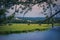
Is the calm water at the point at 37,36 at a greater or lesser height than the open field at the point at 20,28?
lesser

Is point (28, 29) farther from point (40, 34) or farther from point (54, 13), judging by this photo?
point (54, 13)

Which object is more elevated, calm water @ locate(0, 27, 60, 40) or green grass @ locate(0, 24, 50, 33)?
green grass @ locate(0, 24, 50, 33)

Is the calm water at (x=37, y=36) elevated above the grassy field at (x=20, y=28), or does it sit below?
below

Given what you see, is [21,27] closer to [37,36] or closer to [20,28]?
[20,28]

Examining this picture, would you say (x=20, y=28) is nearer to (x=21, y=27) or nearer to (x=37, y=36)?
(x=21, y=27)

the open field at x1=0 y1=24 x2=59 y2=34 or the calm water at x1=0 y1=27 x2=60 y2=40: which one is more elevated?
the open field at x1=0 y1=24 x2=59 y2=34

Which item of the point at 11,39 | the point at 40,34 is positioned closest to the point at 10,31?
the point at 11,39

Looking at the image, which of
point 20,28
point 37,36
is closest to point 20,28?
point 20,28

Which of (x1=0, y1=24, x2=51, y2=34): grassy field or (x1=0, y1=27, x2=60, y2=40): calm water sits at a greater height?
(x1=0, y1=24, x2=51, y2=34): grassy field
